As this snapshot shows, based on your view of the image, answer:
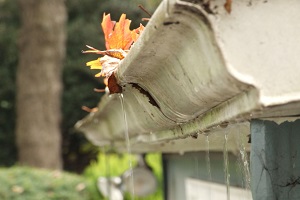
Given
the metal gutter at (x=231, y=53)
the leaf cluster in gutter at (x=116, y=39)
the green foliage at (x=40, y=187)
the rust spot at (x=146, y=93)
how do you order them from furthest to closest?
the green foliage at (x=40, y=187) < the leaf cluster in gutter at (x=116, y=39) < the rust spot at (x=146, y=93) < the metal gutter at (x=231, y=53)

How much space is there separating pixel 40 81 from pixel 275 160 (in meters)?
13.1

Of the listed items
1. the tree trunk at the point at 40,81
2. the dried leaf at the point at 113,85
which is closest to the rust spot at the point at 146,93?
the dried leaf at the point at 113,85

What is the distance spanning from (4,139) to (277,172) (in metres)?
17.2

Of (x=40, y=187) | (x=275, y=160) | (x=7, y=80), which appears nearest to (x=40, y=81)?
(x=7, y=80)

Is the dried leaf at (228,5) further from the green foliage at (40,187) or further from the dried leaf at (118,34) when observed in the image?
the green foliage at (40,187)

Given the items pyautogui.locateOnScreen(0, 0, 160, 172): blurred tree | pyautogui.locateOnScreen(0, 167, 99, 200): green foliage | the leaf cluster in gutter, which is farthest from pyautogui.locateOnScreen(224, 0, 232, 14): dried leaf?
pyautogui.locateOnScreen(0, 0, 160, 172): blurred tree

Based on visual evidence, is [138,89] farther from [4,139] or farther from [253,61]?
[4,139]

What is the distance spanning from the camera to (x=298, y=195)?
4.63 ft

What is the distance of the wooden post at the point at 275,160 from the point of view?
137 centimetres

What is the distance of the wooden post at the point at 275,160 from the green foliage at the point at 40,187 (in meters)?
7.44

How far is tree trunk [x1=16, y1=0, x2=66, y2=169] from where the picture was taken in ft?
45.5

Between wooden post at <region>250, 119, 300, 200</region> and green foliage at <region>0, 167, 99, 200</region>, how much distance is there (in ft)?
24.4

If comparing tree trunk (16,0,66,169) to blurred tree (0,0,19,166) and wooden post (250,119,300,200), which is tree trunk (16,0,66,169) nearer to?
blurred tree (0,0,19,166)

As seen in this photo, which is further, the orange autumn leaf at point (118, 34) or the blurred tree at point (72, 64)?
the blurred tree at point (72, 64)
